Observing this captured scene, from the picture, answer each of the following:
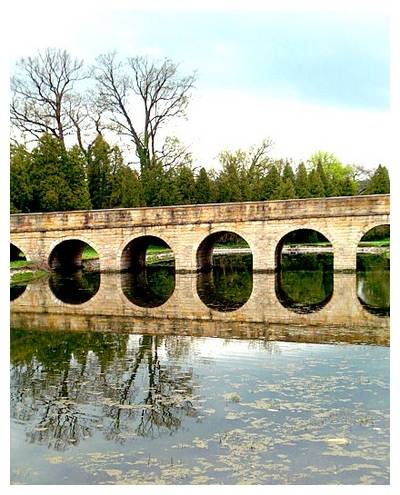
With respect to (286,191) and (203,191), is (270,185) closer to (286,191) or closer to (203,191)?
(286,191)

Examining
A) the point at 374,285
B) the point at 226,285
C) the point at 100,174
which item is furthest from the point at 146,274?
the point at 100,174

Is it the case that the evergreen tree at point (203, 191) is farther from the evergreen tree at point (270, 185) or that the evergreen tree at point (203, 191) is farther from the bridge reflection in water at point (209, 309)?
the bridge reflection in water at point (209, 309)

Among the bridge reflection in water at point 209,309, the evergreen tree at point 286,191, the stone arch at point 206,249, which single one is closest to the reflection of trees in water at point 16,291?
the bridge reflection in water at point 209,309

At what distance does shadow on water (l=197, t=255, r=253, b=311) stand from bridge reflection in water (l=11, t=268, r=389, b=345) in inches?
1.2

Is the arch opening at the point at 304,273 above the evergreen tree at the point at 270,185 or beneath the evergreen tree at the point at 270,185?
beneath

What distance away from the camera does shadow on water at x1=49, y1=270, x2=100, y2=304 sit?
64.5ft

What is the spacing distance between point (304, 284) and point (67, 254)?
40.3 feet

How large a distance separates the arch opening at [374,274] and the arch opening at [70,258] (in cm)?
1235

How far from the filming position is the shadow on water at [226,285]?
58.2 ft

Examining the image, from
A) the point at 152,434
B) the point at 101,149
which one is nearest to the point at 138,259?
the point at 101,149

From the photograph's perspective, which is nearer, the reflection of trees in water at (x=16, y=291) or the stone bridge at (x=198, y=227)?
the reflection of trees in water at (x=16, y=291)

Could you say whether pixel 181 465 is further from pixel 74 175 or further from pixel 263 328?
pixel 74 175

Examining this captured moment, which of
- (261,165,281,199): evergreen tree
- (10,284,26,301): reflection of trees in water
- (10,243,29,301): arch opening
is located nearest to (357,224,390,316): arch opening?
(261,165,281,199): evergreen tree
